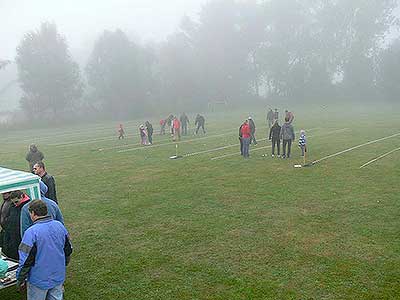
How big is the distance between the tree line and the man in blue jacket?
5179cm

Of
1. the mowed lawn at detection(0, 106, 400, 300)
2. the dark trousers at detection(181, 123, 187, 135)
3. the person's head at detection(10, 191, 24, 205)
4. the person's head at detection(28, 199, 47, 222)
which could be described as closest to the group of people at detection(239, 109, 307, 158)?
the mowed lawn at detection(0, 106, 400, 300)

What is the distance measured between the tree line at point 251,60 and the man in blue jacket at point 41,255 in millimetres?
51787

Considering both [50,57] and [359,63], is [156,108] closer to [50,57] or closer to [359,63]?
[50,57]

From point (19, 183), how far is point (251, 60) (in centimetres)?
6320

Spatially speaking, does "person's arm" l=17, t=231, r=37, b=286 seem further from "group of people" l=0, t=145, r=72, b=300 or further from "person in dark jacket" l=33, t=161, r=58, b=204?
"person in dark jacket" l=33, t=161, r=58, b=204

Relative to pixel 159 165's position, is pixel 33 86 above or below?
above

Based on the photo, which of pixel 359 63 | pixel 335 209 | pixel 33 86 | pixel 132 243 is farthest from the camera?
pixel 359 63

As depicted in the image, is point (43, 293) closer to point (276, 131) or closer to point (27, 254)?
point (27, 254)

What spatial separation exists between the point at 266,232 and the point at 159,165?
10.1 m

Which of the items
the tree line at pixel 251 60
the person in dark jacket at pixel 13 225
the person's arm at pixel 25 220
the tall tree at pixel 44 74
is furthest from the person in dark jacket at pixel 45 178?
the tree line at pixel 251 60

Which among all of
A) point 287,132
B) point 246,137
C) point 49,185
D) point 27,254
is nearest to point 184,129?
point 246,137

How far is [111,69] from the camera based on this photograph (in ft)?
183

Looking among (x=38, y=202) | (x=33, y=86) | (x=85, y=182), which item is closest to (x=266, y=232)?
(x=38, y=202)

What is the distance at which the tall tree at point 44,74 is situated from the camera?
52594 mm
